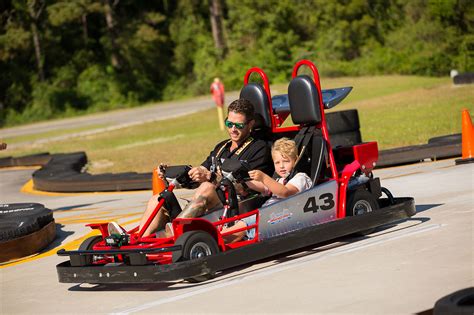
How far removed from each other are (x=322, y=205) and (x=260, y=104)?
3.76 ft

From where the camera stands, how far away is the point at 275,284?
6043mm

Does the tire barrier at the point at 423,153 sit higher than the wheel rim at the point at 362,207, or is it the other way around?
the wheel rim at the point at 362,207

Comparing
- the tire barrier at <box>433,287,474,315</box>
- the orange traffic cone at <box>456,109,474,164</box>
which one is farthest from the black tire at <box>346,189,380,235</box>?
the orange traffic cone at <box>456,109,474,164</box>

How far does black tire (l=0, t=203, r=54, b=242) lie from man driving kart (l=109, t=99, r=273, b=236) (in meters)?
2.21

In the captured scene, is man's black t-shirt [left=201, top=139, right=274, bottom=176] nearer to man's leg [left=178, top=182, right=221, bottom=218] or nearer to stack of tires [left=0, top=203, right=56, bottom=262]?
man's leg [left=178, top=182, right=221, bottom=218]

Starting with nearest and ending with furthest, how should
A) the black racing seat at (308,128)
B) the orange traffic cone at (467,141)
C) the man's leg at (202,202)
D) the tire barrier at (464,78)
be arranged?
the man's leg at (202,202) < the black racing seat at (308,128) < the orange traffic cone at (467,141) < the tire barrier at (464,78)

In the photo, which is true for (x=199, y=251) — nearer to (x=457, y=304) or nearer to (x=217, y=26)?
(x=457, y=304)

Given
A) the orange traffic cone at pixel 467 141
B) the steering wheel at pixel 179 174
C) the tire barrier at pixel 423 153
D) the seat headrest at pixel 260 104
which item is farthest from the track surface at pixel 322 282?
the tire barrier at pixel 423 153

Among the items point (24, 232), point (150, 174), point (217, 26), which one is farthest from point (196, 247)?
point (217, 26)

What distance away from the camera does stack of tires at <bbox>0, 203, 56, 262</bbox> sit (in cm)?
861

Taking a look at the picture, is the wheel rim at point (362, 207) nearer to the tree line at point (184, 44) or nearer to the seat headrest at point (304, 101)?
the seat headrest at point (304, 101)

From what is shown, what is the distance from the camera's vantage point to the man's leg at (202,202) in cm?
673

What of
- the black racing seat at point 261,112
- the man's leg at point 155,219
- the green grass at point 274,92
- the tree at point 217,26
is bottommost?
the green grass at point 274,92

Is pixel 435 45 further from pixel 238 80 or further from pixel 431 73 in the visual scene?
pixel 238 80
